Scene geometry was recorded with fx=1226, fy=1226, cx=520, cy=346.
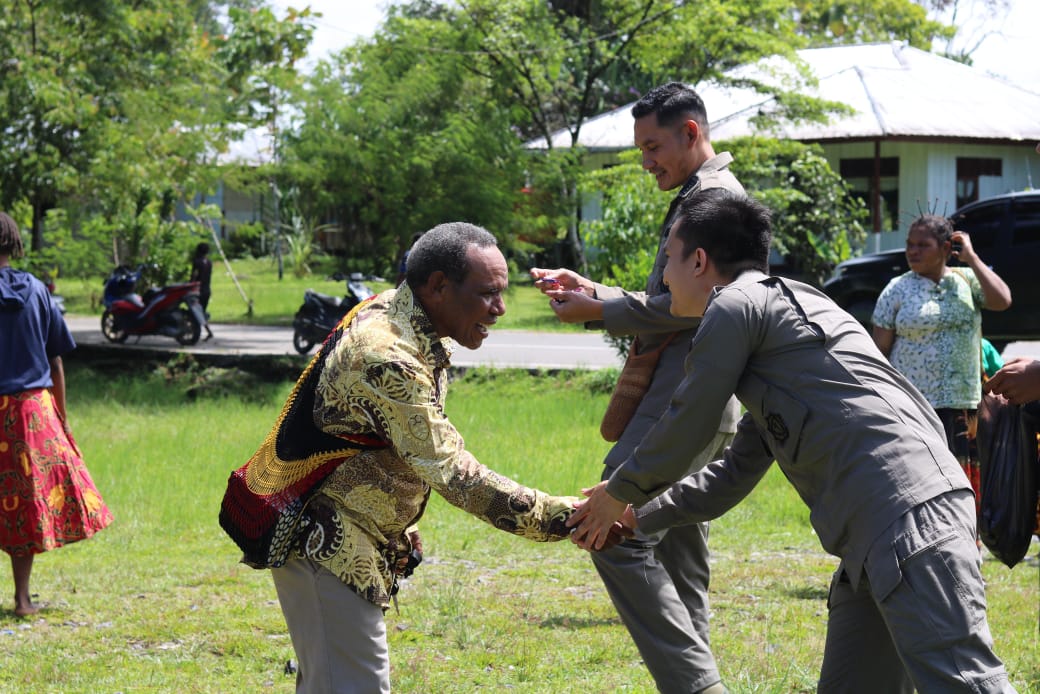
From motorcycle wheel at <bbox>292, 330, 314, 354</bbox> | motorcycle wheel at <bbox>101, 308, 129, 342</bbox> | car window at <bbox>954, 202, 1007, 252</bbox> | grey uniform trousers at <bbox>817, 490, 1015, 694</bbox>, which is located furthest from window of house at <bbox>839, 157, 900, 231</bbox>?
grey uniform trousers at <bbox>817, 490, 1015, 694</bbox>

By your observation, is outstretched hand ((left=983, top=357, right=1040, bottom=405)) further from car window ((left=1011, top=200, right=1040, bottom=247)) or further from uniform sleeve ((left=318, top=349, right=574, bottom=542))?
car window ((left=1011, top=200, right=1040, bottom=247))

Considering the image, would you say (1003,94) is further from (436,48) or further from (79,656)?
(79,656)

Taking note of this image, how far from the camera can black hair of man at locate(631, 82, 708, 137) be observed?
464cm

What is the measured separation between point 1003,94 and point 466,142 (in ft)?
48.9

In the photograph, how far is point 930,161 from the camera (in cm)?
2767

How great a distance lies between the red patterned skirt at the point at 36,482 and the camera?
20.4 feet

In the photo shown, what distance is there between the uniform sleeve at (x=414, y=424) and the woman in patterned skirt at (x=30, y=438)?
3.45m

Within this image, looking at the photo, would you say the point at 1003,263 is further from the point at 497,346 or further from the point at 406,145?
the point at 406,145

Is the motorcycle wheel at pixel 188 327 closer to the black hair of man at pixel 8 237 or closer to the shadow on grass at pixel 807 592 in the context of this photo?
the black hair of man at pixel 8 237

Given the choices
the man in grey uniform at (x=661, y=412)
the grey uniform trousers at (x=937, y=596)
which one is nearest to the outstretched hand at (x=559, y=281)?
the man in grey uniform at (x=661, y=412)

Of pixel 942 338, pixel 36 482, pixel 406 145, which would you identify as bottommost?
pixel 36 482

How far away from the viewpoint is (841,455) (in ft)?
10.2

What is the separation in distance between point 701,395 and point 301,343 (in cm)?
1469

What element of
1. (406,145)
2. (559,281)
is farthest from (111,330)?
(559,281)
